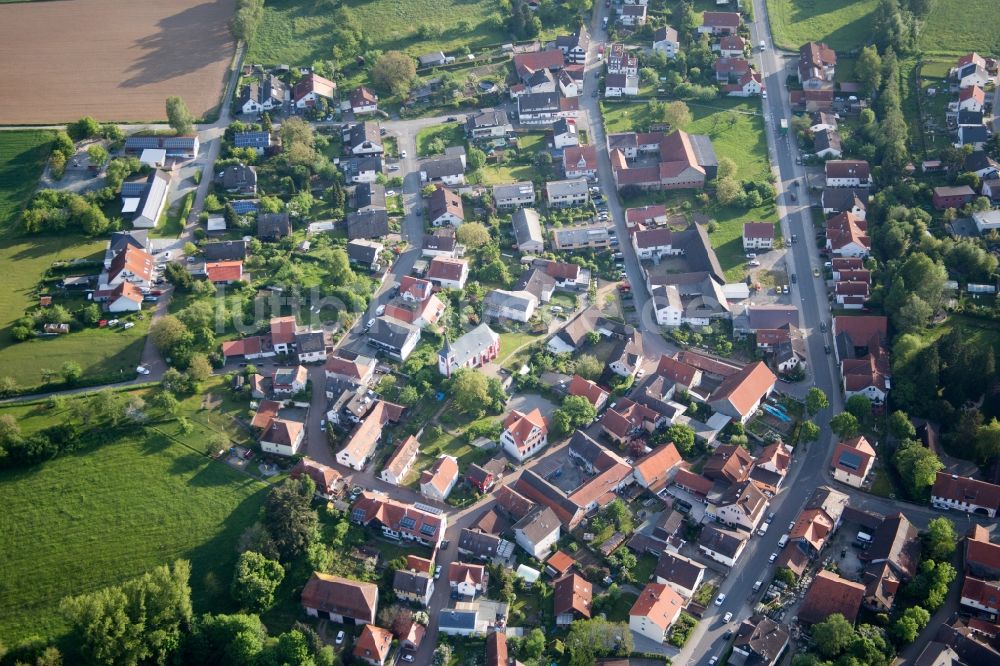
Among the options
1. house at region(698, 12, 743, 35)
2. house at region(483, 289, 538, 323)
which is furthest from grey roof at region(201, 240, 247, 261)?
house at region(698, 12, 743, 35)

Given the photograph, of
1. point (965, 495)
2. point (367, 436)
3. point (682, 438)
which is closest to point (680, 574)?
point (682, 438)

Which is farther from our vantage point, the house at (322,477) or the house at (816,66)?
the house at (816,66)

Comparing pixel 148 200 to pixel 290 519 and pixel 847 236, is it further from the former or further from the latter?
pixel 847 236

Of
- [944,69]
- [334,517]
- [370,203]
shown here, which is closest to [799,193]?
[944,69]

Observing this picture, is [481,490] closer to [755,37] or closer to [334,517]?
[334,517]

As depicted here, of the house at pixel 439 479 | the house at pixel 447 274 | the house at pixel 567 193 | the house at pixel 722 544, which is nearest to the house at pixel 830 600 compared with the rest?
the house at pixel 722 544

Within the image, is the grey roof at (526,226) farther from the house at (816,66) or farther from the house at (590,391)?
the house at (816,66)
